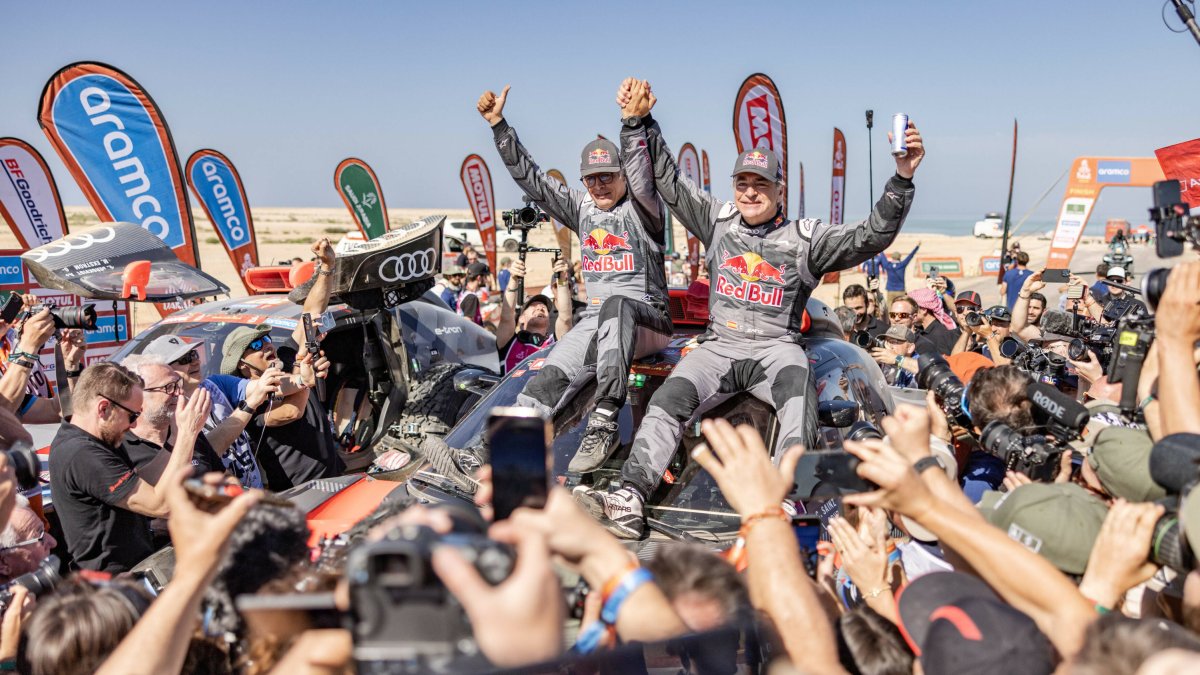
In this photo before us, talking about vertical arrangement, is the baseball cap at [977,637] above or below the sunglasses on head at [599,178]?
below

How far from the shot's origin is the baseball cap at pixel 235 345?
219 inches

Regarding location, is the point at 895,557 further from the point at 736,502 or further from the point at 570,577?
the point at 570,577

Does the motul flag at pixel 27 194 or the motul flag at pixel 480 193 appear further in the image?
the motul flag at pixel 480 193

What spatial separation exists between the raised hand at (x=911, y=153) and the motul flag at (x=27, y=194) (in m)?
11.4

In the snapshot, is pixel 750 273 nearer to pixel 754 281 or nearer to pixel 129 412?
pixel 754 281

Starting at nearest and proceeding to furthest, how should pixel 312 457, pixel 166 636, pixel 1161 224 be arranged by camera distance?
pixel 166 636 → pixel 1161 224 → pixel 312 457

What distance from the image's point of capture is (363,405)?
6980mm

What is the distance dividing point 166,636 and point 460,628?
82 centimetres

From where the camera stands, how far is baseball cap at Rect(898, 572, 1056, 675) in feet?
6.26

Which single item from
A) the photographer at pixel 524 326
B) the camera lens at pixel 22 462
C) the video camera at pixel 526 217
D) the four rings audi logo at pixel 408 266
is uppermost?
the video camera at pixel 526 217

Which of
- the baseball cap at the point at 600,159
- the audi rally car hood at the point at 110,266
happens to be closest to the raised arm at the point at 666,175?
the baseball cap at the point at 600,159

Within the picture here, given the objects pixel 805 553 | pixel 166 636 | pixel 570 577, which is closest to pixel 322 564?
pixel 166 636

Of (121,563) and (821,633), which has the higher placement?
(821,633)

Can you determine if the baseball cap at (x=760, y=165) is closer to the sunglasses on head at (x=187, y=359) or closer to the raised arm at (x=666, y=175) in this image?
the raised arm at (x=666, y=175)
